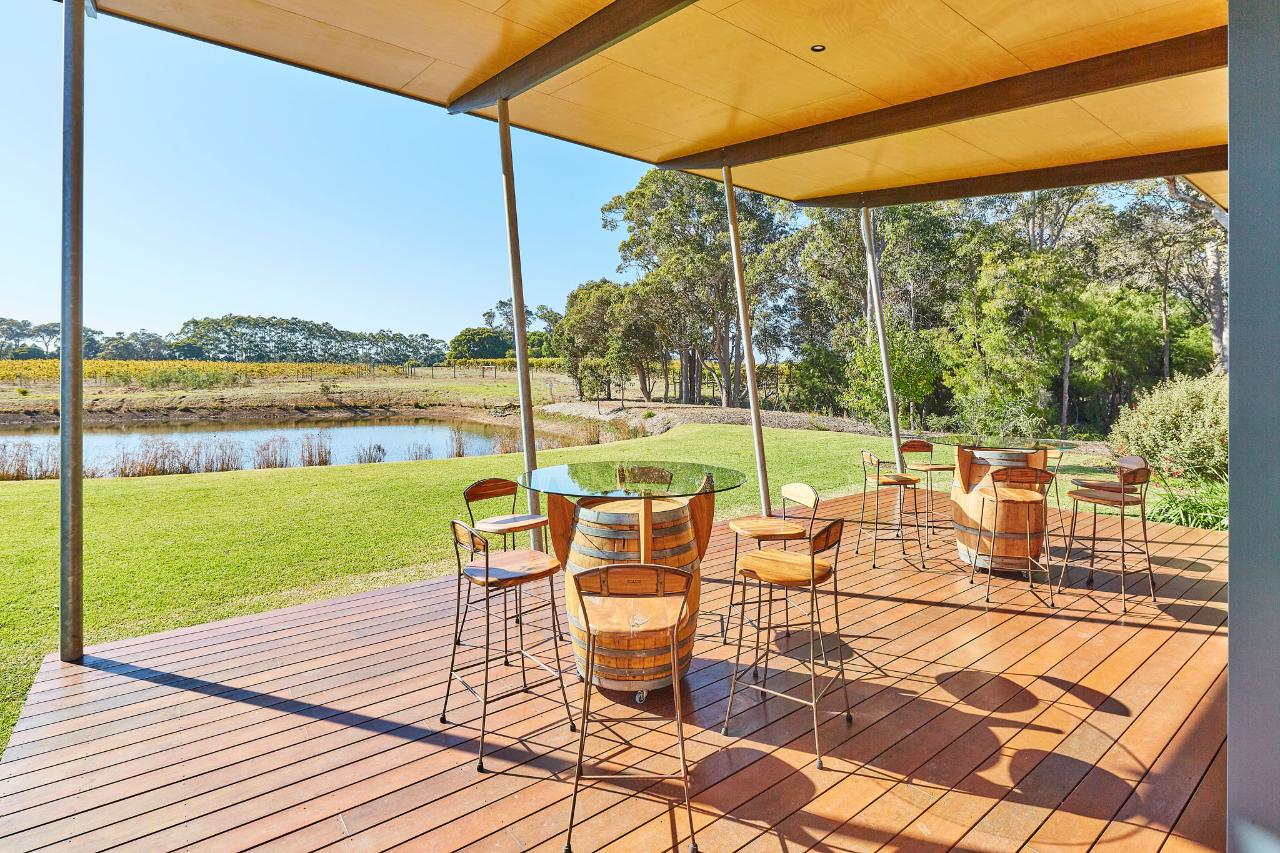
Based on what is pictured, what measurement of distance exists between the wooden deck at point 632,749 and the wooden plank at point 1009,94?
3.20 m

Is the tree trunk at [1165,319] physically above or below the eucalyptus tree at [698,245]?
below

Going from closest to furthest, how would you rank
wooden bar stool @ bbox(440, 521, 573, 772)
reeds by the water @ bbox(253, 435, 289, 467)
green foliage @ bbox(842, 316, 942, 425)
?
wooden bar stool @ bbox(440, 521, 573, 772)
green foliage @ bbox(842, 316, 942, 425)
reeds by the water @ bbox(253, 435, 289, 467)

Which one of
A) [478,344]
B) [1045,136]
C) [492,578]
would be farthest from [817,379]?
[478,344]

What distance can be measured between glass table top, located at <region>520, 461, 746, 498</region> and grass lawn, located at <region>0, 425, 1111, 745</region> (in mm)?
2278

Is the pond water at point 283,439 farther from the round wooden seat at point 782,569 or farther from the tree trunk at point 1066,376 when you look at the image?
Result: the tree trunk at point 1066,376

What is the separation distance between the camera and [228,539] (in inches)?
235

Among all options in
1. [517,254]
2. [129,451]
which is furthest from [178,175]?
[517,254]

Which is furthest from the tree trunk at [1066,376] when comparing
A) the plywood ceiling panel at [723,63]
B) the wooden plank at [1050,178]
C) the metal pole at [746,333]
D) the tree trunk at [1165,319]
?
the plywood ceiling panel at [723,63]

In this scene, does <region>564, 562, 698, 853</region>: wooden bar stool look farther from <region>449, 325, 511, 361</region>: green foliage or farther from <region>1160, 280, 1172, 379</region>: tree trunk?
<region>449, 325, 511, 361</region>: green foliage

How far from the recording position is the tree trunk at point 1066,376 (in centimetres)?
1537

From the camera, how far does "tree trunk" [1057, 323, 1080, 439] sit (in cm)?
1537

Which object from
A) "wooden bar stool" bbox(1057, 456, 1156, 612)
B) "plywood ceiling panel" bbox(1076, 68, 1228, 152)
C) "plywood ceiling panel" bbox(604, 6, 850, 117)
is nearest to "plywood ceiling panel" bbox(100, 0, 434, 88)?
"plywood ceiling panel" bbox(604, 6, 850, 117)

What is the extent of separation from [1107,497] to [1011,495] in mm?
629

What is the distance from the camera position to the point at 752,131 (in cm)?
492
